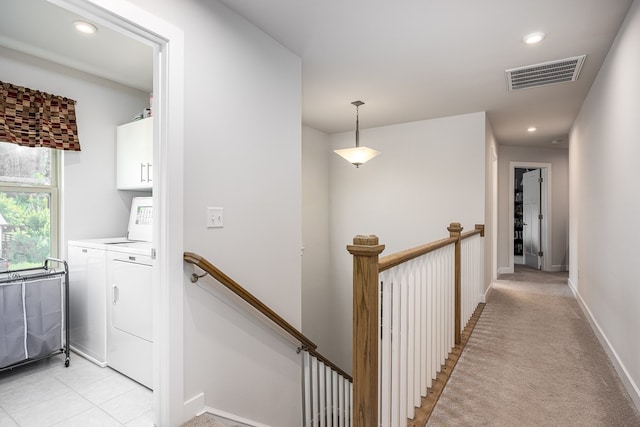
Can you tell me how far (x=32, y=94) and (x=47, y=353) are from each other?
6.48 ft

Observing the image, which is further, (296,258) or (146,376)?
(296,258)

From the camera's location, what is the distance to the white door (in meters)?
7.16

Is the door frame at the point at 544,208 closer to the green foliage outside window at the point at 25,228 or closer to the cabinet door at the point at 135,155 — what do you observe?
the cabinet door at the point at 135,155

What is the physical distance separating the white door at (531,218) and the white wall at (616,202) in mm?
3622

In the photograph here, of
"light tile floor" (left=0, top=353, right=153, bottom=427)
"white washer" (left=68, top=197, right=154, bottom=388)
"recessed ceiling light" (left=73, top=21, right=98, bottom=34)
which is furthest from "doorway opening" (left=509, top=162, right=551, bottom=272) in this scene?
"recessed ceiling light" (left=73, top=21, right=98, bottom=34)

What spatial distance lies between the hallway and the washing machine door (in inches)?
72.0

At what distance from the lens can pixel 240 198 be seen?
2.23 metres

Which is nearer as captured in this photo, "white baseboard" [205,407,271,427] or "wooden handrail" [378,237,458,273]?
"wooden handrail" [378,237,458,273]

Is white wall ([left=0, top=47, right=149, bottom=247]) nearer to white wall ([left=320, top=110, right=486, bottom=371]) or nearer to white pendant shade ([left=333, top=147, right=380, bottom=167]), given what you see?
white pendant shade ([left=333, top=147, right=380, bottom=167])

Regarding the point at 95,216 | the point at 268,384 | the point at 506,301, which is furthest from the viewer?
the point at 506,301

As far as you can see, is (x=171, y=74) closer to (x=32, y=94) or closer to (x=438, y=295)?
(x=32, y=94)

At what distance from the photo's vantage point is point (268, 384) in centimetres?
240

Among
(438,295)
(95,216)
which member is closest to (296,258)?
(438,295)

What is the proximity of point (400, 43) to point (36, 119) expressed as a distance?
290 centimetres
